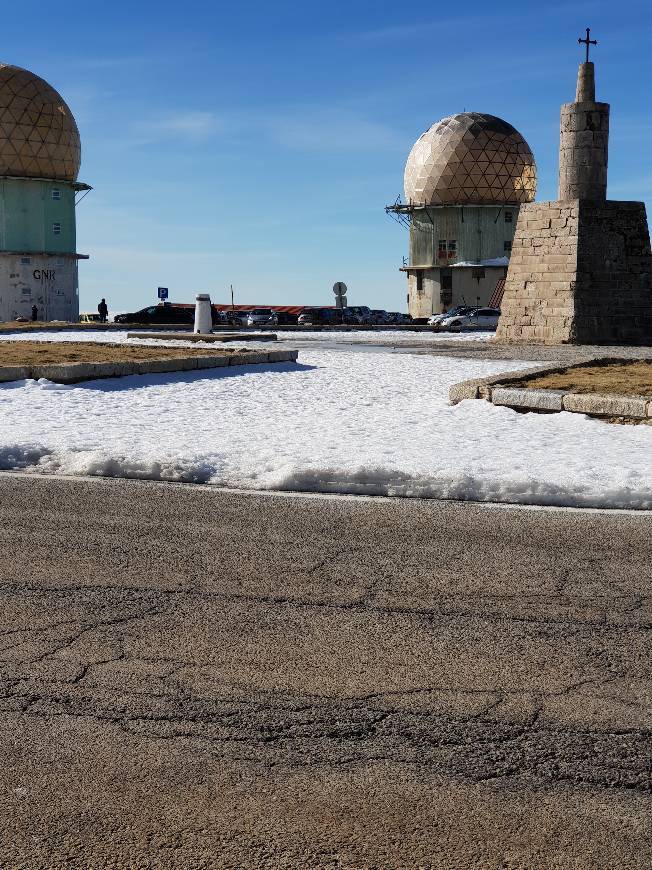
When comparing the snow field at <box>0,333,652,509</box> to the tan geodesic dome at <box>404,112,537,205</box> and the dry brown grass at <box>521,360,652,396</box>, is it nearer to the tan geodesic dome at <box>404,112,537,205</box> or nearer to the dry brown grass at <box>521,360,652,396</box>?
the dry brown grass at <box>521,360,652,396</box>

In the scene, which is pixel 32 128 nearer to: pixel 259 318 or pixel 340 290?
pixel 259 318

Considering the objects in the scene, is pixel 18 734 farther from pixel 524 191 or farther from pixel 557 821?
pixel 524 191

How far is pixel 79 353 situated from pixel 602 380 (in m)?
10.3

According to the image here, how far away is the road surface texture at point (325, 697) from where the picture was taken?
282 cm

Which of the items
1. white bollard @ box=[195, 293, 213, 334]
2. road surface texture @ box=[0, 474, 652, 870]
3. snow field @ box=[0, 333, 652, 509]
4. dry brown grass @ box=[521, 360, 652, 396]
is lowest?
road surface texture @ box=[0, 474, 652, 870]

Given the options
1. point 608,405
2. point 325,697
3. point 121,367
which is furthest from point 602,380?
point 325,697

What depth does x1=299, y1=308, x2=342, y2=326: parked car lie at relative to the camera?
60.5 metres

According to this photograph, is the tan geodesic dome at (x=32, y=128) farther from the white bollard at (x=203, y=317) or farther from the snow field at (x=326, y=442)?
the snow field at (x=326, y=442)

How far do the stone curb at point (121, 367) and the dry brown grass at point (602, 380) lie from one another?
6485mm

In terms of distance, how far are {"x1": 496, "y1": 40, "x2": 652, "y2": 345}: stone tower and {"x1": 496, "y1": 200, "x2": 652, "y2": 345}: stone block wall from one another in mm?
27

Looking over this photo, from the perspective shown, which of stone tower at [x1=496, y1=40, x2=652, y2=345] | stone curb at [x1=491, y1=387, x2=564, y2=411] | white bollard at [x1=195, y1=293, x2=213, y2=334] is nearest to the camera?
stone curb at [x1=491, y1=387, x2=564, y2=411]

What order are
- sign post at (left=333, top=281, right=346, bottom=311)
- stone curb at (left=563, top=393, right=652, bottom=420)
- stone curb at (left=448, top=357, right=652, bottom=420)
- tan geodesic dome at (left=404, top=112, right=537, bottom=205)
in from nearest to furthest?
stone curb at (left=563, top=393, right=652, bottom=420) < stone curb at (left=448, top=357, right=652, bottom=420) < sign post at (left=333, top=281, right=346, bottom=311) < tan geodesic dome at (left=404, top=112, right=537, bottom=205)

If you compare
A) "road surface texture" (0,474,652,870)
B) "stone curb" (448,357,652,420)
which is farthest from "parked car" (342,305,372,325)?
"road surface texture" (0,474,652,870)

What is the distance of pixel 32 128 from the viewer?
58.5 metres
